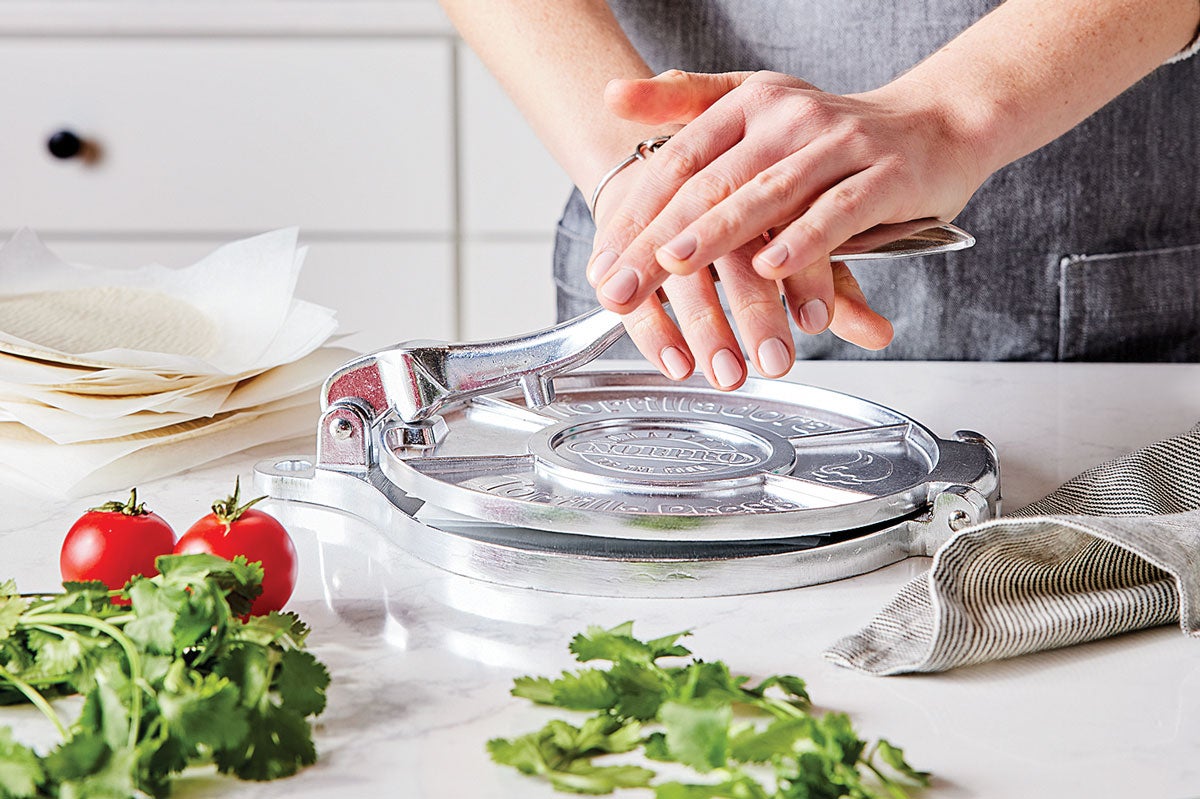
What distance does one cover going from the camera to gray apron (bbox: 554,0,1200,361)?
3.88ft

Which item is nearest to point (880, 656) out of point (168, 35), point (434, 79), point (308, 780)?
point (308, 780)

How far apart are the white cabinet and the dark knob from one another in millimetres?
20

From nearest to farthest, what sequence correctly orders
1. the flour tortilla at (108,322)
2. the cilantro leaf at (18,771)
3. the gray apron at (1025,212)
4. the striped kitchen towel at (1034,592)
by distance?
the cilantro leaf at (18,771)
the striped kitchen towel at (1034,592)
the flour tortilla at (108,322)
the gray apron at (1025,212)

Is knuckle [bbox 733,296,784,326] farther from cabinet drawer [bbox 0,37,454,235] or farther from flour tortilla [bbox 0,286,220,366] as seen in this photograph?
cabinet drawer [bbox 0,37,454,235]

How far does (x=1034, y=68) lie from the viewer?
87 centimetres

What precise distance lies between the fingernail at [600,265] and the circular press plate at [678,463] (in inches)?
3.6

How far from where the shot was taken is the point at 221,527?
1.95 feet

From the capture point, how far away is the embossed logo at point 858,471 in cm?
71

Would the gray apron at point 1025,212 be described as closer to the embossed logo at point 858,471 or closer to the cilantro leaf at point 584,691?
the embossed logo at point 858,471

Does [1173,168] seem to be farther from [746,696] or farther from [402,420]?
[746,696]

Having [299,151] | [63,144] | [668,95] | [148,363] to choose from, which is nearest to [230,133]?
[299,151]

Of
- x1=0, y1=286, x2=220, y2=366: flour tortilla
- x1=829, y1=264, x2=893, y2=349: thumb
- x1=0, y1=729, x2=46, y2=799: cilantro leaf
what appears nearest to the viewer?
x1=0, y1=729, x2=46, y2=799: cilantro leaf

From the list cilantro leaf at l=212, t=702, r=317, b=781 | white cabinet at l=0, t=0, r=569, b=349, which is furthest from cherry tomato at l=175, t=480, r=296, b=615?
white cabinet at l=0, t=0, r=569, b=349

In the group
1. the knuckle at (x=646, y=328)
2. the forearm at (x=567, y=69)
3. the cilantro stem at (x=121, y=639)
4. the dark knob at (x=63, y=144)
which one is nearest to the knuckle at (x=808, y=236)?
the knuckle at (x=646, y=328)
